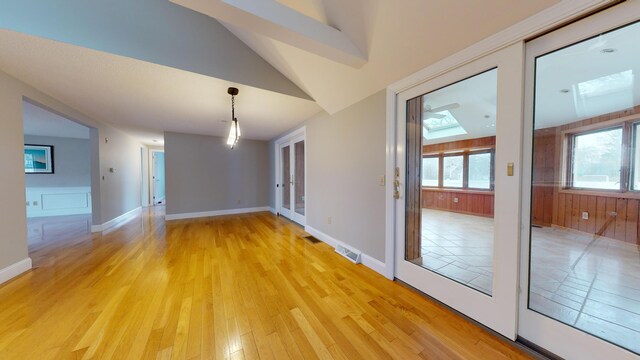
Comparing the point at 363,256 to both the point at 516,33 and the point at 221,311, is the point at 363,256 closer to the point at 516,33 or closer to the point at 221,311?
the point at 221,311

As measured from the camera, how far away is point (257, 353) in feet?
4.11

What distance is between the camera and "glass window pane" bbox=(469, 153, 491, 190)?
5.27ft

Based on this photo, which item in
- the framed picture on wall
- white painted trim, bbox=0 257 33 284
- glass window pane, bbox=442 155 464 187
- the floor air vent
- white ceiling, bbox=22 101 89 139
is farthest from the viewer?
the framed picture on wall

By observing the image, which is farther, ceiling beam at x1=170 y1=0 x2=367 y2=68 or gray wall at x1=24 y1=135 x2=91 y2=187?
gray wall at x1=24 y1=135 x2=91 y2=187

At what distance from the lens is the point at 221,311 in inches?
64.3

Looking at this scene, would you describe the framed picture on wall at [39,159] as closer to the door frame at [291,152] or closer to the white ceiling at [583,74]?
the door frame at [291,152]

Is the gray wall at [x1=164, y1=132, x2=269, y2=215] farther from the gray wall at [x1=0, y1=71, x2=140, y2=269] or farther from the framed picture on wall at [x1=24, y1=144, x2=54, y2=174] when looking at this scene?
the framed picture on wall at [x1=24, y1=144, x2=54, y2=174]

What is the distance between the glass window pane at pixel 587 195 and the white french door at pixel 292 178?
3.39 m

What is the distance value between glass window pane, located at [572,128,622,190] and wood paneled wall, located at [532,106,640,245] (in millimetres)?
73

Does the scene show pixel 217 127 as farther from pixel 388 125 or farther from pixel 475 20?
pixel 475 20

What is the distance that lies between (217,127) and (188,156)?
1.43 meters

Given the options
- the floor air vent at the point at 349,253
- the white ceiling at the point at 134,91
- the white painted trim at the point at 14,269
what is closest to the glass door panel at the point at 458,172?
the floor air vent at the point at 349,253

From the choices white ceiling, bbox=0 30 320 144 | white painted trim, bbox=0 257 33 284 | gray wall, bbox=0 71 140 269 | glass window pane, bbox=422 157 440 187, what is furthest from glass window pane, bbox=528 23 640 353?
gray wall, bbox=0 71 140 269

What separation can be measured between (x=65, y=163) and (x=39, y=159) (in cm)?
47
